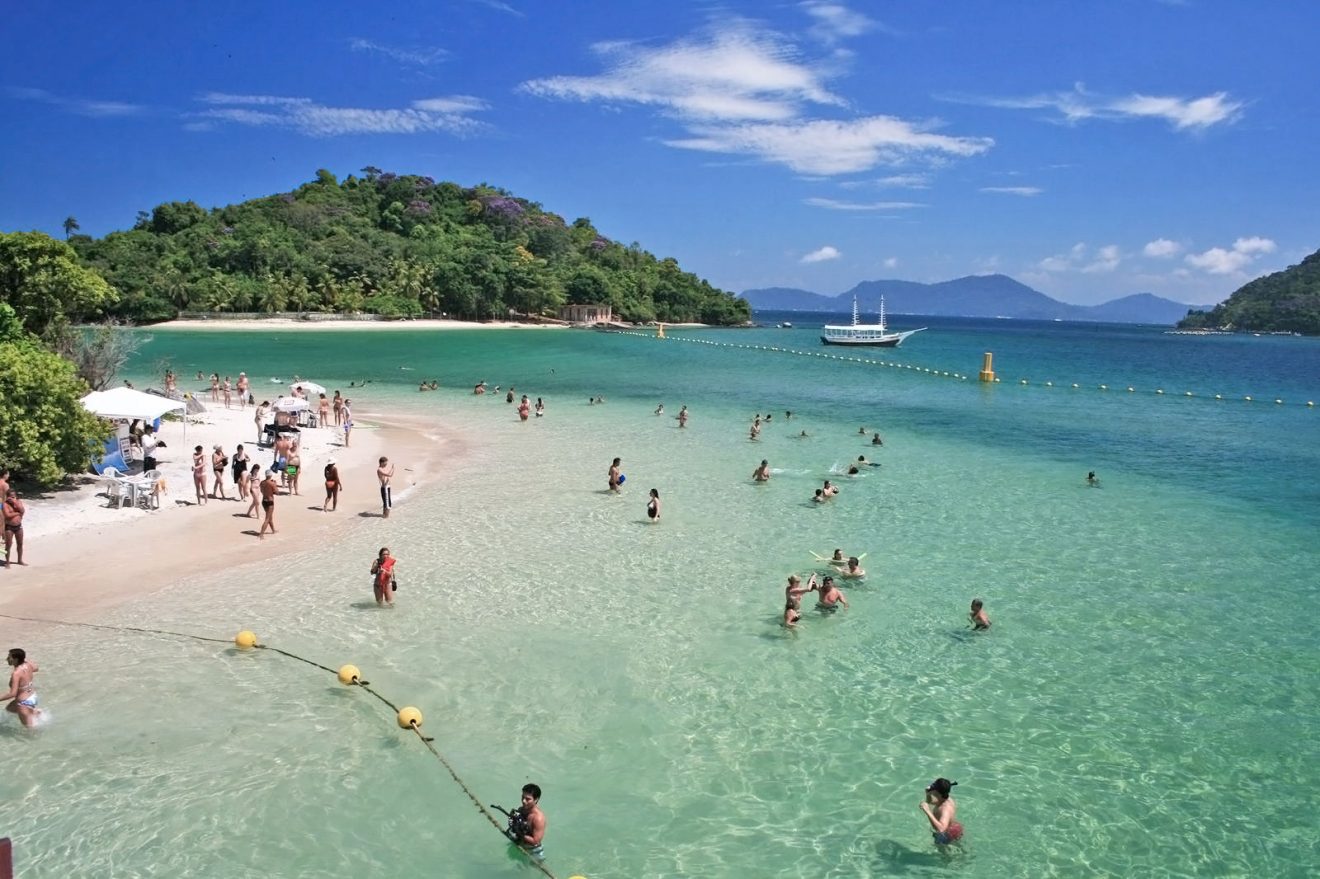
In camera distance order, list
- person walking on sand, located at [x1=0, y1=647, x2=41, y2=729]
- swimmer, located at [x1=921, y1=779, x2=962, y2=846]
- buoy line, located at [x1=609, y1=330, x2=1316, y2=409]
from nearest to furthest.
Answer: swimmer, located at [x1=921, y1=779, x2=962, y2=846] < person walking on sand, located at [x1=0, y1=647, x2=41, y2=729] < buoy line, located at [x1=609, y1=330, x2=1316, y2=409]

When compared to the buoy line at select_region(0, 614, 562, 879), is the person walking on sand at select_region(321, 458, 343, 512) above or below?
above

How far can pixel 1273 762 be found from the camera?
10.4 metres

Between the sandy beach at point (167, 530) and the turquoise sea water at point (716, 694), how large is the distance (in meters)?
0.51

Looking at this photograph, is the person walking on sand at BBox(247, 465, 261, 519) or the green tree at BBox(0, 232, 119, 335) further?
the green tree at BBox(0, 232, 119, 335)

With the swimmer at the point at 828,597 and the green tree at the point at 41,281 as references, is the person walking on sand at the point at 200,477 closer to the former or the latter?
the green tree at the point at 41,281

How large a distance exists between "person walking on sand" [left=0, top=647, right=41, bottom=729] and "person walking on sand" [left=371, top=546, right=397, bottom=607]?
4915mm

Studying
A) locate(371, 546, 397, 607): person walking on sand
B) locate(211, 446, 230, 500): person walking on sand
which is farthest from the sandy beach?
locate(371, 546, 397, 607): person walking on sand

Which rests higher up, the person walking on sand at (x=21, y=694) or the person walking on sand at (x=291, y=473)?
the person walking on sand at (x=291, y=473)

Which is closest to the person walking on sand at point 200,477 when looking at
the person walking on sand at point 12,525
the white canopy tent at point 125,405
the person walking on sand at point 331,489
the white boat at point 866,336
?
the white canopy tent at point 125,405

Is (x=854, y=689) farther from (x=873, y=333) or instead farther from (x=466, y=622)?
(x=873, y=333)

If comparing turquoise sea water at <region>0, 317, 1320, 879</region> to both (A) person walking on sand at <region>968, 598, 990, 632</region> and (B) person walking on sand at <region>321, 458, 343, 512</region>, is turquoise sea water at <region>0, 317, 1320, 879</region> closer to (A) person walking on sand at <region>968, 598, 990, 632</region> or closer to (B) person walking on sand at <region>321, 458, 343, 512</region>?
(A) person walking on sand at <region>968, 598, 990, 632</region>

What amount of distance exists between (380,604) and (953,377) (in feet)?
192

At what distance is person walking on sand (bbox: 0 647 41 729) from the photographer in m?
10.1

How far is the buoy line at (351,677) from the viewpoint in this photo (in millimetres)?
9125
